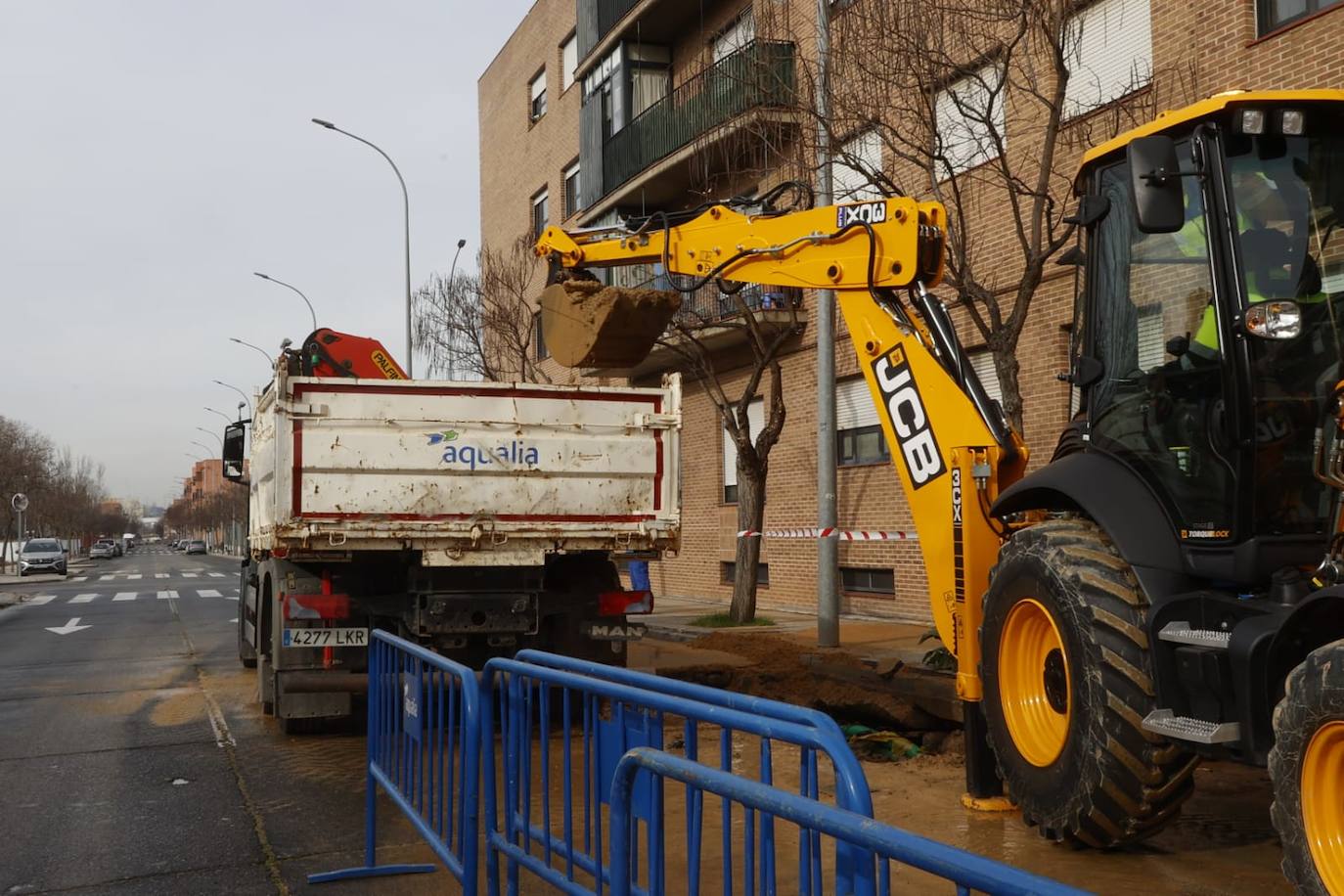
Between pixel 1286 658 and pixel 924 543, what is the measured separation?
266cm

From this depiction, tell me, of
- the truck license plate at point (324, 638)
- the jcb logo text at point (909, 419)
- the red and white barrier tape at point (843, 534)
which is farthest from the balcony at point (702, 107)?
the truck license plate at point (324, 638)

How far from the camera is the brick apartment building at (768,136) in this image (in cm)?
1125

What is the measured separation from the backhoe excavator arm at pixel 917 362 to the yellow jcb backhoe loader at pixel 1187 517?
0.24 meters

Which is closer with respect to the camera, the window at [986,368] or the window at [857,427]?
the window at [986,368]

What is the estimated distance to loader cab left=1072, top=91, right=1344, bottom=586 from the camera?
15.4 feet

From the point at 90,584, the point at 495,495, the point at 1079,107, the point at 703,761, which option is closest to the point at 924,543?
the point at 495,495

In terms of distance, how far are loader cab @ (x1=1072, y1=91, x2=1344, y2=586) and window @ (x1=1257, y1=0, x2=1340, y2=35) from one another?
6.86m

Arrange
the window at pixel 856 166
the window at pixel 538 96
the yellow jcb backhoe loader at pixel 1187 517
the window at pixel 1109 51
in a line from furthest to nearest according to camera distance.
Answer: the window at pixel 538 96
the window at pixel 1109 51
the window at pixel 856 166
the yellow jcb backhoe loader at pixel 1187 517

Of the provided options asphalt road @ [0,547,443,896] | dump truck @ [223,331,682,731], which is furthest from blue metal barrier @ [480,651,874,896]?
dump truck @ [223,331,682,731]

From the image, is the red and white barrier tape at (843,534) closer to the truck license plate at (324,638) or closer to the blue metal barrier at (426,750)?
the truck license plate at (324,638)

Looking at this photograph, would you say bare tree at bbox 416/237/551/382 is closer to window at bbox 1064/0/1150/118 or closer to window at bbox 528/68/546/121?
window at bbox 528/68/546/121

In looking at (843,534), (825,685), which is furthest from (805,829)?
(843,534)

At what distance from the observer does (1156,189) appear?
461cm

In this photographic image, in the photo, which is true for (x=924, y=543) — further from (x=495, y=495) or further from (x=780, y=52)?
(x=780, y=52)
